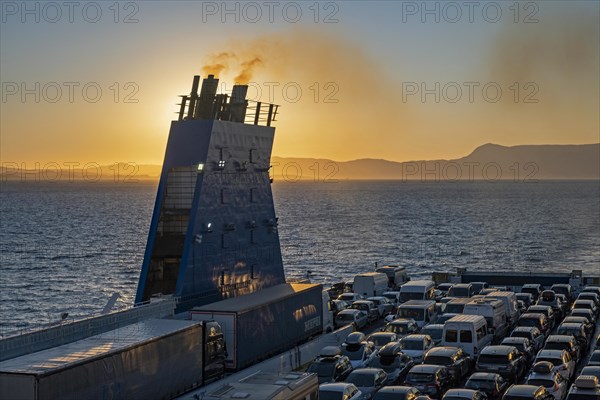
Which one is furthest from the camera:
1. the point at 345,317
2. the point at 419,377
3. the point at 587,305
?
the point at 587,305

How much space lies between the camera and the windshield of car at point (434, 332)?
35109 millimetres

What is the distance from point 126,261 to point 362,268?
90.6ft

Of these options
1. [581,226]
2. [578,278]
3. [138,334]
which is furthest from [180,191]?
[581,226]

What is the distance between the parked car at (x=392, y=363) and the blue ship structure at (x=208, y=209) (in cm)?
472

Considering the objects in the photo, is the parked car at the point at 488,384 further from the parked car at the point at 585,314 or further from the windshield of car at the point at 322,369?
the parked car at the point at 585,314

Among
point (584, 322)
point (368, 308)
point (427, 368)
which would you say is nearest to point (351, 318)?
point (368, 308)

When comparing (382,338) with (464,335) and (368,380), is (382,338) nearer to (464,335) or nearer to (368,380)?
(464,335)

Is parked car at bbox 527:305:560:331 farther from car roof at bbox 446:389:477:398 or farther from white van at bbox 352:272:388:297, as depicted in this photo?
car roof at bbox 446:389:477:398

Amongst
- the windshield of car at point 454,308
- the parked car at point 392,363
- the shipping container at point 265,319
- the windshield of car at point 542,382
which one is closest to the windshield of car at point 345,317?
the windshield of car at point 454,308

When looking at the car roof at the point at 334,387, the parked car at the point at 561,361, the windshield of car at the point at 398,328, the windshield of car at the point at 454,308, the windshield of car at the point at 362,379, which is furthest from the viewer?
the windshield of car at the point at 454,308

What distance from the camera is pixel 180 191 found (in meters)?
26.9

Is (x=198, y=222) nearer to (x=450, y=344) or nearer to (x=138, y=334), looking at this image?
(x=138, y=334)

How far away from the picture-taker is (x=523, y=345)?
3288cm

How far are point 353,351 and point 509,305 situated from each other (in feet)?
40.0
